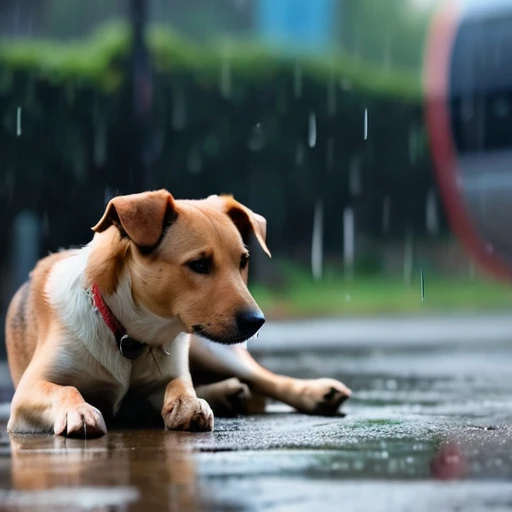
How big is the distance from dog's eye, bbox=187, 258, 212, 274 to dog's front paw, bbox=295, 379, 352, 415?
1.19 metres

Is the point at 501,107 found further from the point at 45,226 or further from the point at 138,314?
the point at 138,314

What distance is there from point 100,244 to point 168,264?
0.37m

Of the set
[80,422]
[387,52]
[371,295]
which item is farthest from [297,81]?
[80,422]

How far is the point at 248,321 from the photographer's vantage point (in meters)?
4.66

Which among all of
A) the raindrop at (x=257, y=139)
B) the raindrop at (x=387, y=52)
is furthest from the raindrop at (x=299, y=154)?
the raindrop at (x=387, y=52)

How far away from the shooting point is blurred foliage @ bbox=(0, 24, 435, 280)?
1798cm

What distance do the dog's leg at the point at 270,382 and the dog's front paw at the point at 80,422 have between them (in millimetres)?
1406

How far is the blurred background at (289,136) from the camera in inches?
712

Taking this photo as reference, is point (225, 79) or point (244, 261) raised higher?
point (225, 79)

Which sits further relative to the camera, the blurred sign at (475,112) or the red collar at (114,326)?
the blurred sign at (475,112)

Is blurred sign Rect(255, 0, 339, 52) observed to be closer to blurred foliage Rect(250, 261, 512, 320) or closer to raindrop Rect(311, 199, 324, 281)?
raindrop Rect(311, 199, 324, 281)

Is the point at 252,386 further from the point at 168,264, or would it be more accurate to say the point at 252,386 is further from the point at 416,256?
the point at 416,256

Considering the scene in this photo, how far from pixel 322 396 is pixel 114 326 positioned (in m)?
1.26

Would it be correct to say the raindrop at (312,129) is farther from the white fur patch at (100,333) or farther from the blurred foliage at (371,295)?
the white fur patch at (100,333)
